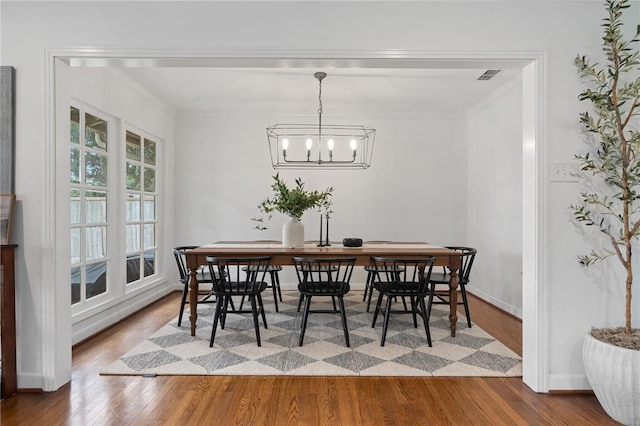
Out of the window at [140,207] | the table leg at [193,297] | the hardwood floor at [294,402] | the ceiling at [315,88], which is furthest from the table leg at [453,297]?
the window at [140,207]

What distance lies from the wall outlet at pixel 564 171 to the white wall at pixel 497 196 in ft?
5.52

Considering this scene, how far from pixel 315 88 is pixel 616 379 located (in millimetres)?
3733

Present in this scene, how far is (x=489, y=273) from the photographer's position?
4727mm

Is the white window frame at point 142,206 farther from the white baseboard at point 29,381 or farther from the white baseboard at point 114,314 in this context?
the white baseboard at point 29,381

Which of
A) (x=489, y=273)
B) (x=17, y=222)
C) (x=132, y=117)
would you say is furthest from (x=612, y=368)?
(x=132, y=117)

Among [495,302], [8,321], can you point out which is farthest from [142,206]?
[495,302]

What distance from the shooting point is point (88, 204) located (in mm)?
3529

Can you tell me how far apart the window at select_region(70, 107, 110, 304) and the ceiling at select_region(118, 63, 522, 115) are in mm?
804

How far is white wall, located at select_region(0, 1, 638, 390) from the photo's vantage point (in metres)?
2.41

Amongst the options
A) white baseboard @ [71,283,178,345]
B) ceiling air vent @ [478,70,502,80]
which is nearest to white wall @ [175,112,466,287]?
white baseboard @ [71,283,178,345]

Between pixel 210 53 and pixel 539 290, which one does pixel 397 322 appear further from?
pixel 210 53

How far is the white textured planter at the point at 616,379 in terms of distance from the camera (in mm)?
1935

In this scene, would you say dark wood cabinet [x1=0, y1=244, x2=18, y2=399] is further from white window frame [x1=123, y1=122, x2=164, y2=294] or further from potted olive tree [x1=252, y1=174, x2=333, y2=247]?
potted olive tree [x1=252, y1=174, x2=333, y2=247]

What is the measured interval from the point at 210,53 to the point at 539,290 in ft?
8.77
